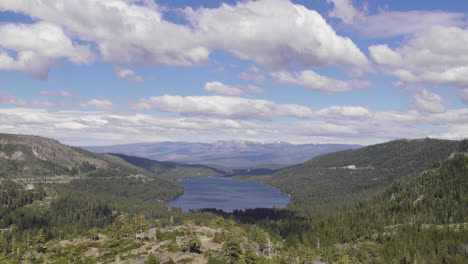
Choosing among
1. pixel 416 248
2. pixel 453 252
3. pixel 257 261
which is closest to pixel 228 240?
pixel 257 261

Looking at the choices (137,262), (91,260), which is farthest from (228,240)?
Result: (91,260)

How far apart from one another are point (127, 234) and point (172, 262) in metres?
68.9

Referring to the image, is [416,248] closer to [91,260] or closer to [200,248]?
→ [200,248]

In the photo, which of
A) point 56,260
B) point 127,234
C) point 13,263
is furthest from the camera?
point 127,234

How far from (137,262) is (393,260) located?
133 metres

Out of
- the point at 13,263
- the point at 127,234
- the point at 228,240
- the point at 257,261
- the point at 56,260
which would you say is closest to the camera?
the point at 257,261

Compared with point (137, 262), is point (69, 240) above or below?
below

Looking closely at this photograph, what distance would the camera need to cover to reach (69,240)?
6909 inches

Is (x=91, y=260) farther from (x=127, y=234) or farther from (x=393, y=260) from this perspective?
(x=393, y=260)

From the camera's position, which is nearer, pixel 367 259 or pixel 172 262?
pixel 172 262

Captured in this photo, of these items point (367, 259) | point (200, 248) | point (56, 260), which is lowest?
point (367, 259)

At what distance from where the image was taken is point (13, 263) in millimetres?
114625

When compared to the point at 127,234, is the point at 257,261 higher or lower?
higher

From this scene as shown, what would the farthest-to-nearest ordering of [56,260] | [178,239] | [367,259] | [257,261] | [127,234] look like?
[367,259]
[127,234]
[178,239]
[56,260]
[257,261]
